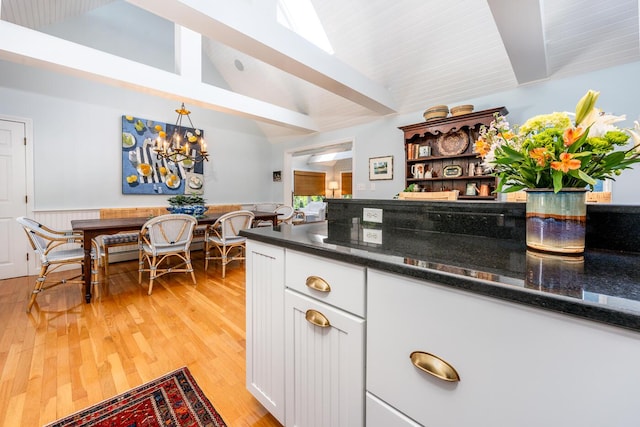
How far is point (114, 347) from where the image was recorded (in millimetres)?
1811

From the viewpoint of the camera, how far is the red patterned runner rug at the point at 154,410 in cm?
123

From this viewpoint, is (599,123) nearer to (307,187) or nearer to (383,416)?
(383,416)

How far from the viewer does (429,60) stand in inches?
127

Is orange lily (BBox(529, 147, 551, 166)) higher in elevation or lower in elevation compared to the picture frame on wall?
lower

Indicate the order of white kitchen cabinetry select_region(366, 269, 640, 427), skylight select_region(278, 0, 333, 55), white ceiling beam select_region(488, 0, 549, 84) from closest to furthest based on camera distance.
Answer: white kitchen cabinetry select_region(366, 269, 640, 427)
white ceiling beam select_region(488, 0, 549, 84)
skylight select_region(278, 0, 333, 55)

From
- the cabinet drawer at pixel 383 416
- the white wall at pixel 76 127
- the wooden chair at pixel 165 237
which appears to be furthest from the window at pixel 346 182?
the cabinet drawer at pixel 383 416

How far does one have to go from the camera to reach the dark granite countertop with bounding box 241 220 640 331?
0.44m

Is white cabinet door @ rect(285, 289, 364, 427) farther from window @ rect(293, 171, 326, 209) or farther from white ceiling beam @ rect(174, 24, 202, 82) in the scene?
window @ rect(293, 171, 326, 209)

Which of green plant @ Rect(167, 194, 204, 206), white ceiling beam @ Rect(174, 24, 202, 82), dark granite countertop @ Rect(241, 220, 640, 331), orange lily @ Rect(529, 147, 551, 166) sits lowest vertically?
dark granite countertop @ Rect(241, 220, 640, 331)

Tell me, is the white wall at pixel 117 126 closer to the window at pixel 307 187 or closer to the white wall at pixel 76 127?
the white wall at pixel 76 127

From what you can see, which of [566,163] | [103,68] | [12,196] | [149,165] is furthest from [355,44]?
[12,196]

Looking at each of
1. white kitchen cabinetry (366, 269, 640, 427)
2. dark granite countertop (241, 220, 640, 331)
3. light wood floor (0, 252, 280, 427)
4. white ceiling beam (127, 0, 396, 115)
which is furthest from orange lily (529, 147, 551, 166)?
white ceiling beam (127, 0, 396, 115)

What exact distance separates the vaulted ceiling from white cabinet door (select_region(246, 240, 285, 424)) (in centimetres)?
192

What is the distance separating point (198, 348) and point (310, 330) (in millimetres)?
1290
